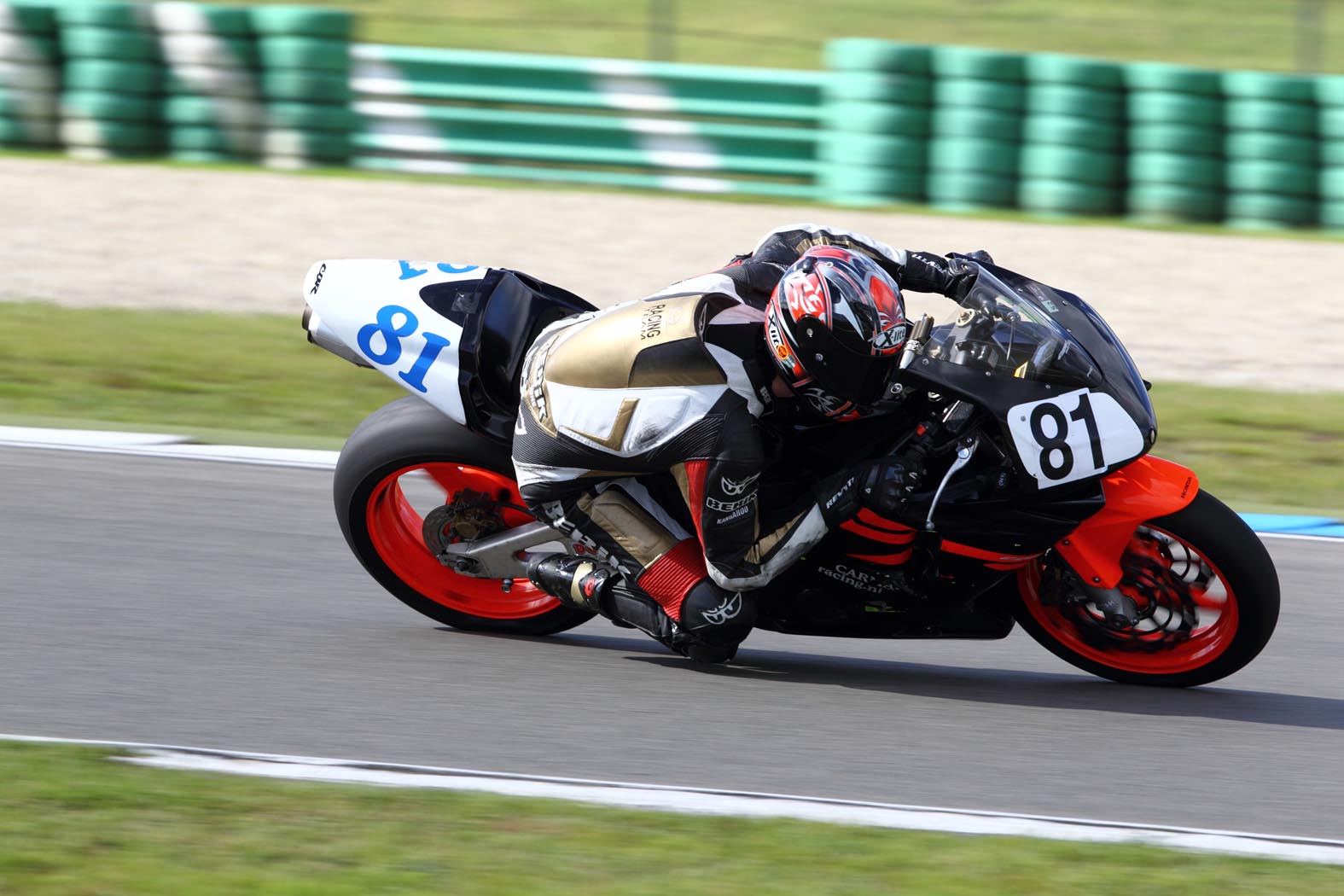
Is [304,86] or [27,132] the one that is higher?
[304,86]

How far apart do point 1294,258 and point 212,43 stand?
334 inches

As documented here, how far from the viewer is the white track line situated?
3.81 m

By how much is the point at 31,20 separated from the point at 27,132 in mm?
963

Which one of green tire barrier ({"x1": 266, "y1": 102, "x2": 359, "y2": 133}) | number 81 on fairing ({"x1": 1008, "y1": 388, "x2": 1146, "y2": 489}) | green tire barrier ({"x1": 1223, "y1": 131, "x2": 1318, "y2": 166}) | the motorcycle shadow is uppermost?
green tire barrier ({"x1": 1223, "y1": 131, "x2": 1318, "y2": 166})

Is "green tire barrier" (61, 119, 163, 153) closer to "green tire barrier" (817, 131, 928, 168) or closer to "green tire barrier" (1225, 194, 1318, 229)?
"green tire barrier" (817, 131, 928, 168)

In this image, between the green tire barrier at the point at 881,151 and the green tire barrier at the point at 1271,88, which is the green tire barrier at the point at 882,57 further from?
the green tire barrier at the point at 1271,88

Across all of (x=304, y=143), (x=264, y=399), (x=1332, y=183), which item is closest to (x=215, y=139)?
(x=304, y=143)

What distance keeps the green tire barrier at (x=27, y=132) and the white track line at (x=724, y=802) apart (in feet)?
35.3

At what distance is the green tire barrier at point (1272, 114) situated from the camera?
12.2 meters

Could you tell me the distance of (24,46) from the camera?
43.9 feet

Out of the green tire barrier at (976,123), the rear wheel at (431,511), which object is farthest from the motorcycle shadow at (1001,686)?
the green tire barrier at (976,123)

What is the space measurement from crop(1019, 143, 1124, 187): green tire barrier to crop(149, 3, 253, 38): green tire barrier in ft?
20.7

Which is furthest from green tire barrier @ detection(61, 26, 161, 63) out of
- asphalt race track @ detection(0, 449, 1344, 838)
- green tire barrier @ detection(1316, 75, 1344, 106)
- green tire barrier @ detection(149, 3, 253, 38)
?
green tire barrier @ detection(1316, 75, 1344, 106)

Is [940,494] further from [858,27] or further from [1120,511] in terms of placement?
[858,27]
